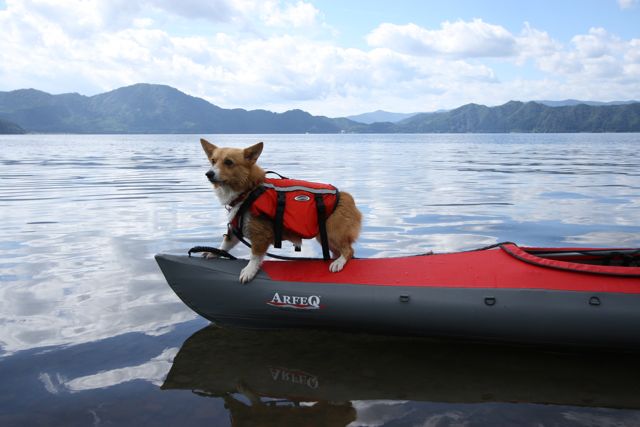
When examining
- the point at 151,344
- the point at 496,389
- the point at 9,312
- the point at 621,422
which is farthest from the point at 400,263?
the point at 9,312

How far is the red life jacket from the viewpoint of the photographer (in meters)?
5.70

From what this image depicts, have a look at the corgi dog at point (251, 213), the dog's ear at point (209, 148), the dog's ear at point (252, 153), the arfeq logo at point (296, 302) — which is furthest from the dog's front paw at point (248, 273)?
the dog's ear at point (209, 148)

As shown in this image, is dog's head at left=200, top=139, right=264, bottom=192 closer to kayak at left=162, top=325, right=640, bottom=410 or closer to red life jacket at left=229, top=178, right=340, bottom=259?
red life jacket at left=229, top=178, right=340, bottom=259

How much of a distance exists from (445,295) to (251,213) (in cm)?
220

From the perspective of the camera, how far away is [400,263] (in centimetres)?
575

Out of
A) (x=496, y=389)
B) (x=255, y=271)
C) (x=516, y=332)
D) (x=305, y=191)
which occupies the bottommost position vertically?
(x=496, y=389)

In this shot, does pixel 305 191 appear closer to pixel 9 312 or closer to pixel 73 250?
pixel 9 312

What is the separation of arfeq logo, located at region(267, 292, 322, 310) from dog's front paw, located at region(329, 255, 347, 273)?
363mm

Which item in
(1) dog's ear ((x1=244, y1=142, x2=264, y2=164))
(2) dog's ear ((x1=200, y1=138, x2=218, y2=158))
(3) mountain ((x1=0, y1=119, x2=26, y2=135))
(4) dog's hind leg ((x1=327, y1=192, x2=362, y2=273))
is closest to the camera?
(1) dog's ear ((x1=244, y1=142, x2=264, y2=164))

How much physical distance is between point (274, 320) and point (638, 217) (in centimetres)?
1067

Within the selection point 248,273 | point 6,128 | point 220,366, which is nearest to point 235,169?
point 248,273

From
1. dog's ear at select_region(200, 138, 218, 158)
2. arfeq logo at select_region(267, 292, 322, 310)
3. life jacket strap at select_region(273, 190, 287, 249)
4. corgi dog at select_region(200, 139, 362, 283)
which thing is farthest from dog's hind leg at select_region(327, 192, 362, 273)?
dog's ear at select_region(200, 138, 218, 158)

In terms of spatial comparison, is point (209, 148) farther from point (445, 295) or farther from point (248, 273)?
point (445, 295)

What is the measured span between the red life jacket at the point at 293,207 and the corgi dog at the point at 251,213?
0.19ft
